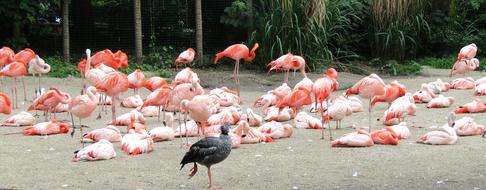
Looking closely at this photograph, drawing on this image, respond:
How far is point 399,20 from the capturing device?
15.0 meters

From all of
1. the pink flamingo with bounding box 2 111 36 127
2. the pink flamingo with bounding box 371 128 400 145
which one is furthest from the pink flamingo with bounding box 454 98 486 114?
the pink flamingo with bounding box 2 111 36 127

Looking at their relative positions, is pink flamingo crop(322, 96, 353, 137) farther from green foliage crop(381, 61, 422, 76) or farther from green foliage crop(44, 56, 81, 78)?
green foliage crop(44, 56, 81, 78)

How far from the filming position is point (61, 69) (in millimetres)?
13406

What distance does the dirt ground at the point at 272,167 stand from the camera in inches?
212

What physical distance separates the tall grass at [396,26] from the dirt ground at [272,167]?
741 centimetres

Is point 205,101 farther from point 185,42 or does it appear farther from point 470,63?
point 185,42

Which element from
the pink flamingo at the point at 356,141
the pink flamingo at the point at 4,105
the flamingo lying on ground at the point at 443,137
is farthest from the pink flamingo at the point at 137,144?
the flamingo lying on ground at the point at 443,137

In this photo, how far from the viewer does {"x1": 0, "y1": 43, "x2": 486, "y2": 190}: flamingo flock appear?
6859mm

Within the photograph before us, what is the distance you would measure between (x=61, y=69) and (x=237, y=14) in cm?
363

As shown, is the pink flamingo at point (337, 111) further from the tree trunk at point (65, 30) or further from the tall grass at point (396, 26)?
the tree trunk at point (65, 30)

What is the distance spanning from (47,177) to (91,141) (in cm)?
155

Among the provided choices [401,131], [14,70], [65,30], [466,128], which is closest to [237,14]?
[65,30]

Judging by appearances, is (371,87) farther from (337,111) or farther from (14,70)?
(14,70)

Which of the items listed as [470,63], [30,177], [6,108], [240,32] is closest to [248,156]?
[30,177]
